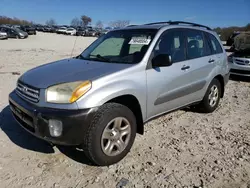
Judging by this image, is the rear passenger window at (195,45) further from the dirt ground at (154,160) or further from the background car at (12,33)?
the background car at (12,33)

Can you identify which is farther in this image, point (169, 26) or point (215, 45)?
point (215, 45)

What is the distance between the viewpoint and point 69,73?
10.3 ft

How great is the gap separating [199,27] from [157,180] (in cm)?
316

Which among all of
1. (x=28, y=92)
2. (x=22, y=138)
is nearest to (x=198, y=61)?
(x=28, y=92)

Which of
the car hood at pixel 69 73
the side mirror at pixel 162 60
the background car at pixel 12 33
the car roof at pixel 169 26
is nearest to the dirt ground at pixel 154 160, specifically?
the car hood at pixel 69 73

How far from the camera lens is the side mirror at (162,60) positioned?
334 cm

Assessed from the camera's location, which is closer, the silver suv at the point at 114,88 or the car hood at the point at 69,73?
the silver suv at the point at 114,88

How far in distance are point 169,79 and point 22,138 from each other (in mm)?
2401

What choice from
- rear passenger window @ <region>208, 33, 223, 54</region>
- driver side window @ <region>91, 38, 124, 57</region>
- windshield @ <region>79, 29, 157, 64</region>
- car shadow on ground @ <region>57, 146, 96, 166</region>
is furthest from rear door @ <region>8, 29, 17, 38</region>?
car shadow on ground @ <region>57, 146, 96, 166</region>

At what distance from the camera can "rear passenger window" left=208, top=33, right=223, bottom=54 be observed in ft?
16.2

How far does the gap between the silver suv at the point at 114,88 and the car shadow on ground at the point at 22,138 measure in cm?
48

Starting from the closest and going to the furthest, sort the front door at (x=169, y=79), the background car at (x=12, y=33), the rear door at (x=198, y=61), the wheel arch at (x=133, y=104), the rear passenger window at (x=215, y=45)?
1. the wheel arch at (x=133, y=104)
2. the front door at (x=169, y=79)
3. the rear door at (x=198, y=61)
4. the rear passenger window at (x=215, y=45)
5. the background car at (x=12, y=33)

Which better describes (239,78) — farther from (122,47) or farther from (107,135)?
(107,135)

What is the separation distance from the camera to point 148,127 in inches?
170
